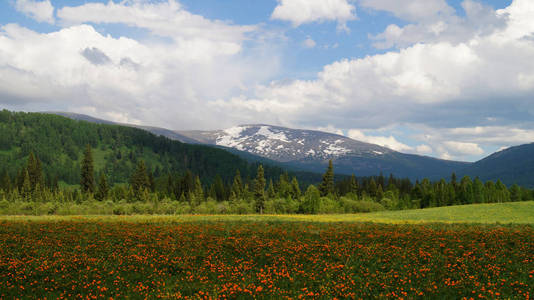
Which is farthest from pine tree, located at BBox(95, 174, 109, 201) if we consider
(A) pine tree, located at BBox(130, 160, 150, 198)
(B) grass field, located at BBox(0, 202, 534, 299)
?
(B) grass field, located at BBox(0, 202, 534, 299)

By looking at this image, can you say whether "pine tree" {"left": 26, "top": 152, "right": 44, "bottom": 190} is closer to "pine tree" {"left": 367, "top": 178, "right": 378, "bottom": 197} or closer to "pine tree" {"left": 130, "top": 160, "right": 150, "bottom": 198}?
"pine tree" {"left": 130, "top": 160, "right": 150, "bottom": 198}

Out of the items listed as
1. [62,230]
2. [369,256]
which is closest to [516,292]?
[369,256]

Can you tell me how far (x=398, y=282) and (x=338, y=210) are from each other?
301ft

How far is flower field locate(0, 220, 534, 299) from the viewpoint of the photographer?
14.9m

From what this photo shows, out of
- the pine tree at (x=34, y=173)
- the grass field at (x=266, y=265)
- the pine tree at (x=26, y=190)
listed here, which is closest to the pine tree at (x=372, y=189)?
the grass field at (x=266, y=265)

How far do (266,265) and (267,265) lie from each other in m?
0.60

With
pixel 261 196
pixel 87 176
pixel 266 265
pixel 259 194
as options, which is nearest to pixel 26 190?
pixel 87 176

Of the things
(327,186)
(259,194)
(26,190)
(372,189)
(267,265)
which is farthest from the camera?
(372,189)

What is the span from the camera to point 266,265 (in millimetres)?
19062

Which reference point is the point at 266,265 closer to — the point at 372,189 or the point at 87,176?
the point at 372,189

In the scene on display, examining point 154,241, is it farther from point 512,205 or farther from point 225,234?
point 512,205

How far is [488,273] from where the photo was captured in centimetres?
1723

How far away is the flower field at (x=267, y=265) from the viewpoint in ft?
49.0

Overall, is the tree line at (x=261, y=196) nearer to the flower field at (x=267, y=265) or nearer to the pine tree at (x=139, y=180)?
the pine tree at (x=139, y=180)
